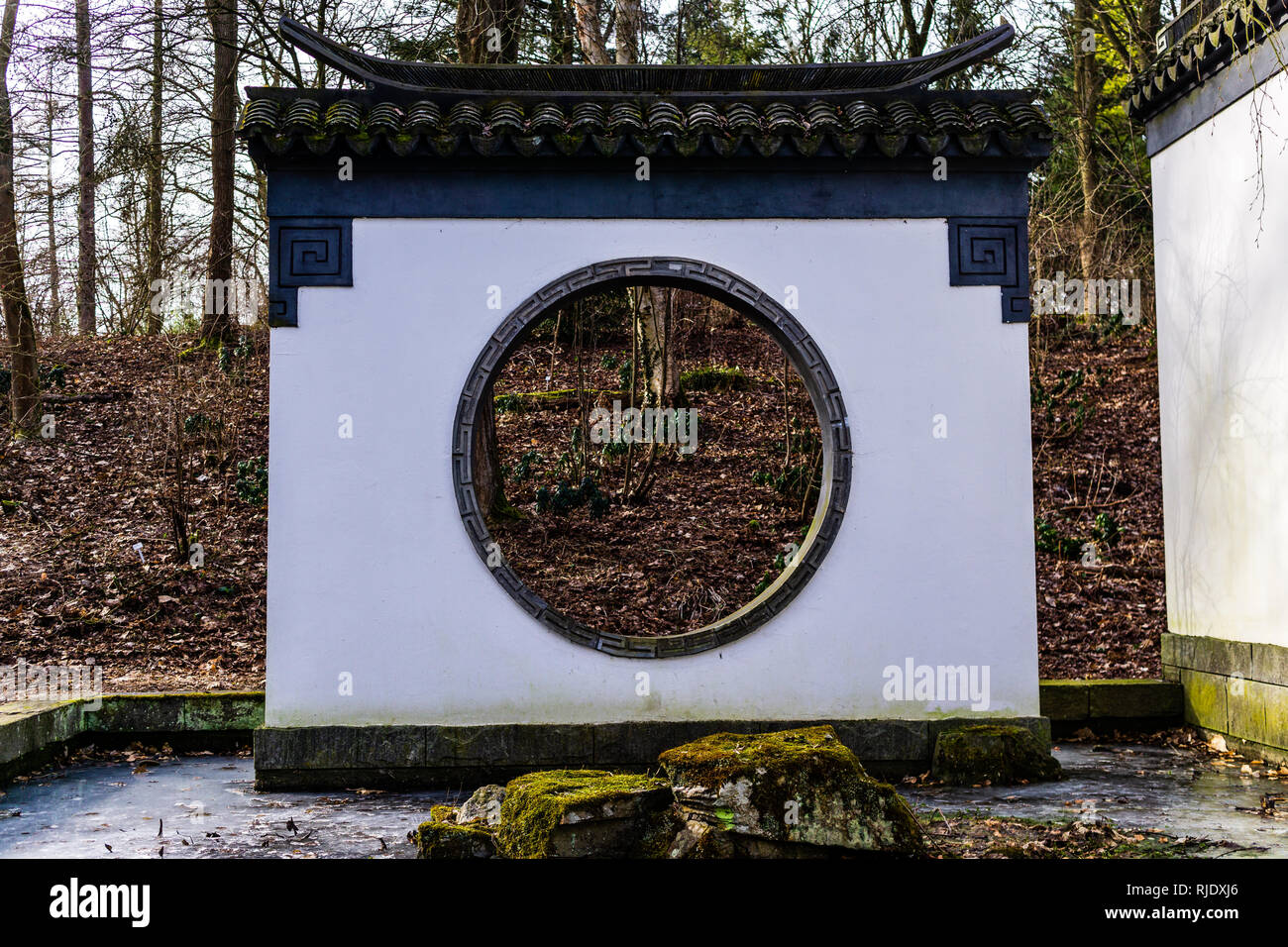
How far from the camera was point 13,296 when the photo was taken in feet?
40.4

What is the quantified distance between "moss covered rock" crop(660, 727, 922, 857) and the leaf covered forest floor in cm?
558

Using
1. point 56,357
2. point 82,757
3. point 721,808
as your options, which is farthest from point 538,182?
point 56,357

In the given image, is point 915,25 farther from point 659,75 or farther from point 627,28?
point 659,75

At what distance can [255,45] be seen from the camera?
10.6 meters

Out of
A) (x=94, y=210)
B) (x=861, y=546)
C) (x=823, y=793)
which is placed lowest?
(x=823, y=793)

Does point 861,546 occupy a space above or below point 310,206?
below

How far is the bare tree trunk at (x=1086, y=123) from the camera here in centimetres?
1421

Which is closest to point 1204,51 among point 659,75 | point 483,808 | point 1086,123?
point 659,75

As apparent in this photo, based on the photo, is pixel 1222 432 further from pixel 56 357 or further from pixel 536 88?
pixel 56 357

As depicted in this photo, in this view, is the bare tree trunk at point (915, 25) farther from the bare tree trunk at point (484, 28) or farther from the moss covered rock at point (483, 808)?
the moss covered rock at point (483, 808)

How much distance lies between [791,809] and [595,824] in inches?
28.5

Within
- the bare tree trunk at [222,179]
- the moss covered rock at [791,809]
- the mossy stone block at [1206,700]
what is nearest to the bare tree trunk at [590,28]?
the bare tree trunk at [222,179]

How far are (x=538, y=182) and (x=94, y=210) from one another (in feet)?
36.3

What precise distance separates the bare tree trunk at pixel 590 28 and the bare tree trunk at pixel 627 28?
27 cm
